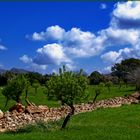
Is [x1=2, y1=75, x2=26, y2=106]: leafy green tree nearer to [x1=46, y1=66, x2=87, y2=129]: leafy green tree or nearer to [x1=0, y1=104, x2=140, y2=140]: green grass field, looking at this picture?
[x1=0, y1=104, x2=140, y2=140]: green grass field

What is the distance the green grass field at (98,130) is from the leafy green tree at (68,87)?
247 centimetres

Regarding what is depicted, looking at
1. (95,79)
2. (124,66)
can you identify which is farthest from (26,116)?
(124,66)

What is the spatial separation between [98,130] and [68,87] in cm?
548

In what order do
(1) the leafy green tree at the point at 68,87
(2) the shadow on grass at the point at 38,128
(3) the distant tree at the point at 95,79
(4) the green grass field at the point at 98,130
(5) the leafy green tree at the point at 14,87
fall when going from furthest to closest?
(3) the distant tree at the point at 95,79 < (5) the leafy green tree at the point at 14,87 < (1) the leafy green tree at the point at 68,87 < (2) the shadow on grass at the point at 38,128 < (4) the green grass field at the point at 98,130

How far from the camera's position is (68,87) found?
3722 cm

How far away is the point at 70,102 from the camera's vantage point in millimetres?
37375

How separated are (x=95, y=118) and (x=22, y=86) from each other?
2279 cm

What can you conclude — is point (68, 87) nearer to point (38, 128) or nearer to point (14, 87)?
point (38, 128)

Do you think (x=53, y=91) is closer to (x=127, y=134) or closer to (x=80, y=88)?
(x=80, y=88)

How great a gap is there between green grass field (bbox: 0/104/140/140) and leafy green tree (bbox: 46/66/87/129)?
2.47 meters

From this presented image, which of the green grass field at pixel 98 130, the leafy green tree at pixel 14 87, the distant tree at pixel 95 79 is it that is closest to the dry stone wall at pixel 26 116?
the green grass field at pixel 98 130

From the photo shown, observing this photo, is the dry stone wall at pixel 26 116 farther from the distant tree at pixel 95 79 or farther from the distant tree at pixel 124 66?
the distant tree at pixel 124 66

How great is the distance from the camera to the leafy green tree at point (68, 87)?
37.2m

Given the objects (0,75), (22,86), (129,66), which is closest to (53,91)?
(22,86)
